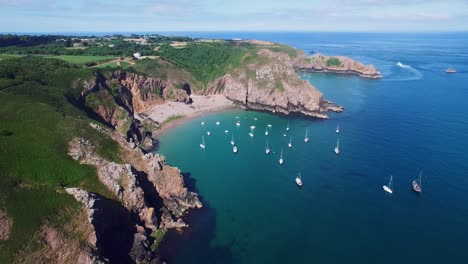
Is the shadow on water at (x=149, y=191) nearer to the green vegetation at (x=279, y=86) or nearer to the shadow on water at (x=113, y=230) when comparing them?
the shadow on water at (x=113, y=230)

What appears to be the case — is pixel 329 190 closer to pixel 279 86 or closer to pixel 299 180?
pixel 299 180

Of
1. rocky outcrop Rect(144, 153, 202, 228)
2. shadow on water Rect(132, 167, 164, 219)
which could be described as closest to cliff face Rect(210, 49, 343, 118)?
rocky outcrop Rect(144, 153, 202, 228)

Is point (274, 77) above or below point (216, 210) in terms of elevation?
above

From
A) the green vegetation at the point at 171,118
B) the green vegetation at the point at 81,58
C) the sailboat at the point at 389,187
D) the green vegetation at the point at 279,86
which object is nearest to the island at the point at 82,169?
the green vegetation at the point at 171,118

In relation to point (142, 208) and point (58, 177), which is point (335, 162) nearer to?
point (142, 208)

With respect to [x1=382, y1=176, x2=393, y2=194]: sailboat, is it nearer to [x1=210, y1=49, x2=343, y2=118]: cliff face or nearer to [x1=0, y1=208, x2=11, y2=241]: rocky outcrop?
[x1=210, y1=49, x2=343, y2=118]: cliff face

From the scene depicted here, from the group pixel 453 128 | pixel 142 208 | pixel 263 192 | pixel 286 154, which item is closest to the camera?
pixel 142 208

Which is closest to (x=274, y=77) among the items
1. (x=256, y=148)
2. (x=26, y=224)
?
(x=256, y=148)
